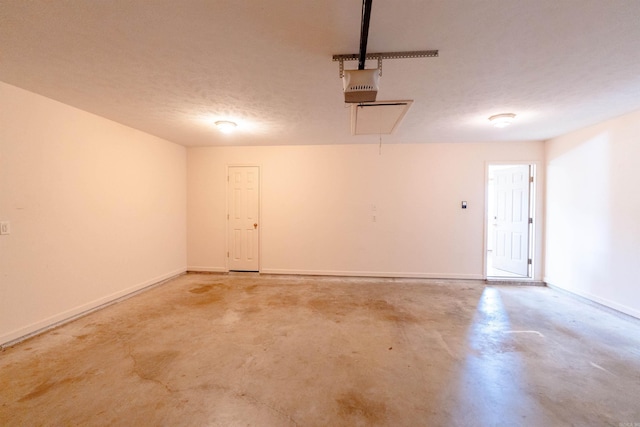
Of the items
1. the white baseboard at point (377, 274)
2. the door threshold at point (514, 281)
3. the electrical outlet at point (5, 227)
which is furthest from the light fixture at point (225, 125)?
the door threshold at point (514, 281)

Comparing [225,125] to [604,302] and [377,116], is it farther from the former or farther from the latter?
[604,302]

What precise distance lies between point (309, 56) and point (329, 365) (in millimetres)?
2517

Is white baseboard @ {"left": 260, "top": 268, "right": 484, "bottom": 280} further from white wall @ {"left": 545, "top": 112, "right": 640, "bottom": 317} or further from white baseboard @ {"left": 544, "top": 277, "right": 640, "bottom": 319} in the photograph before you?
white wall @ {"left": 545, "top": 112, "right": 640, "bottom": 317}

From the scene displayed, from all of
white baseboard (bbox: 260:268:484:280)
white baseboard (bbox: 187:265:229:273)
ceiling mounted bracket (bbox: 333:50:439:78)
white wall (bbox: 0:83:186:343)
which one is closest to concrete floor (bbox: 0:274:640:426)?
white wall (bbox: 0:83:186:343)

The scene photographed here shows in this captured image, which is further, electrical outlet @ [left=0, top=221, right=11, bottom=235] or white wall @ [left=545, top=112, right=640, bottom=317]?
white wall @ [left=545, top=112, right=640, bottom=317]

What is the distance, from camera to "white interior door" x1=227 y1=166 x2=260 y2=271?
4.86 meters

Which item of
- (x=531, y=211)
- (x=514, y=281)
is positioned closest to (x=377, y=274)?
(x=514, y=281)

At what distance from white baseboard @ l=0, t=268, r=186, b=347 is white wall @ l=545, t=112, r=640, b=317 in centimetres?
663

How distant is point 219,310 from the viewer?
325cm

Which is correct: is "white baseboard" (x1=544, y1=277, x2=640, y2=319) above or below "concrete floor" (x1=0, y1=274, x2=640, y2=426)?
above

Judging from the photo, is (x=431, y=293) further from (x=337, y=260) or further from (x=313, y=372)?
(x=313, y=372)

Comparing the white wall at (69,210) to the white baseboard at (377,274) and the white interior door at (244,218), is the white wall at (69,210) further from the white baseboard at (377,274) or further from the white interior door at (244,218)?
the white baseboard at (377,274)

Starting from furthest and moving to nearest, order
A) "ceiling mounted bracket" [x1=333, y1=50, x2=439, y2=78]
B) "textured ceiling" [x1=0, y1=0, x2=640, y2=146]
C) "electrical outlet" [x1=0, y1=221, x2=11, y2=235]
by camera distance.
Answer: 1. "electrical outlet" [x1=0, y1=221, x2=11, y2=235]
2. "ceiling mounted bracket" [x1=333, y1=50, x2=439, y2=78]
3. "textured ceiling" [x1=0, y1=0, x2=640, y2=146]

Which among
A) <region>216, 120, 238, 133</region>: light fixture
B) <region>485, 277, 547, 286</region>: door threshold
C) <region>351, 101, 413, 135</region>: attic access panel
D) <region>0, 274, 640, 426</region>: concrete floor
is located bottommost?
<region>0, 274, 640, 426</region>: concrete floor
